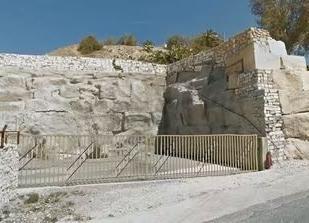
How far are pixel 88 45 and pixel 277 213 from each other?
42.1m

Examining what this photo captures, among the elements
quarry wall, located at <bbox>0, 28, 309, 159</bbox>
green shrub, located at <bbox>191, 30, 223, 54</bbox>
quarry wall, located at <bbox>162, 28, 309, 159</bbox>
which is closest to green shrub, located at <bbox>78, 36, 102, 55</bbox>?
green shrub, located at <bbox>191, 30, 223, 54</bbox>

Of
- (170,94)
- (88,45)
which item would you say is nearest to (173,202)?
(170,94)

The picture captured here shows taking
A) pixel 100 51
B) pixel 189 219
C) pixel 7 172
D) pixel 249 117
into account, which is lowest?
pixel 189 219

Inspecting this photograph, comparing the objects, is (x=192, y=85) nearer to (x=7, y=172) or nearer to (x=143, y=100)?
(x=143, y=100)

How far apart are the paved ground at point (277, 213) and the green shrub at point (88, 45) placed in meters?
40.2

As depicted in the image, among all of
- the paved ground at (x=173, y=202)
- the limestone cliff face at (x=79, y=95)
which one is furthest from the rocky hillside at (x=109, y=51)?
the paved ground at (x=173, y=202)

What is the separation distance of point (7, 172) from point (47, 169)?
222 centimetres

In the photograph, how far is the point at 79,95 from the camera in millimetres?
22766

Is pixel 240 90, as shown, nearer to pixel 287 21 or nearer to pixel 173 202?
pixel 173 202

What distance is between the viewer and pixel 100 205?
916 cm

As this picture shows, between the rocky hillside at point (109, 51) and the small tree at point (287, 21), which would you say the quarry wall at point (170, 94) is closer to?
the small tree at point (287, 21)

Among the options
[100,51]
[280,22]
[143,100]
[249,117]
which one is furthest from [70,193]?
[100,51]

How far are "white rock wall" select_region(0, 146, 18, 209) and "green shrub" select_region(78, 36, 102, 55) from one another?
122 feet

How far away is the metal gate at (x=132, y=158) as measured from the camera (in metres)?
11.6
